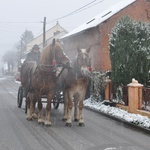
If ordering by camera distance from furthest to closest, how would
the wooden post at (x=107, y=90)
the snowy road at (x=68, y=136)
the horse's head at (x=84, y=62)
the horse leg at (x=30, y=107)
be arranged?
the wooden post at (x=107, y=90) → the horse leg at (x=30, y=107) → the horse's head at (x=84, y=62) → the snowy road at (x=68, y=136)

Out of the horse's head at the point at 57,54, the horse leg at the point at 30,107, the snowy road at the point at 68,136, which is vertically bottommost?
the snowy road at the point at 68,136

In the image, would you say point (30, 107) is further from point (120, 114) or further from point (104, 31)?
point (104, 31)

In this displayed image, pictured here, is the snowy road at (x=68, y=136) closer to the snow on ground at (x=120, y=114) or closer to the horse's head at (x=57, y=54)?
the snow on ground at (x=120, y=114)

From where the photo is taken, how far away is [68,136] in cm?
857

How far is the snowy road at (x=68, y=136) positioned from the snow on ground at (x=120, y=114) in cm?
39

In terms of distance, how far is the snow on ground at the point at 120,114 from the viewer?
1031cm

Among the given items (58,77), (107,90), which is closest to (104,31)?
(107,90)

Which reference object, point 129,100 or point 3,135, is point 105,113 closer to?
point 129,100

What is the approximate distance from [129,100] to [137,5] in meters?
15.9

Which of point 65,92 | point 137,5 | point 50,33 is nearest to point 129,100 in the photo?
point 65,92

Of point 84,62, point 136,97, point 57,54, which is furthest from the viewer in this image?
point 136,97

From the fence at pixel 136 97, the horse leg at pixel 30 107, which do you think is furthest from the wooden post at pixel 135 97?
the horse leg at pixel 30 107

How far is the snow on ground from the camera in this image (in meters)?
10.3

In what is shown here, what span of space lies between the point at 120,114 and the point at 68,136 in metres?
3.98
